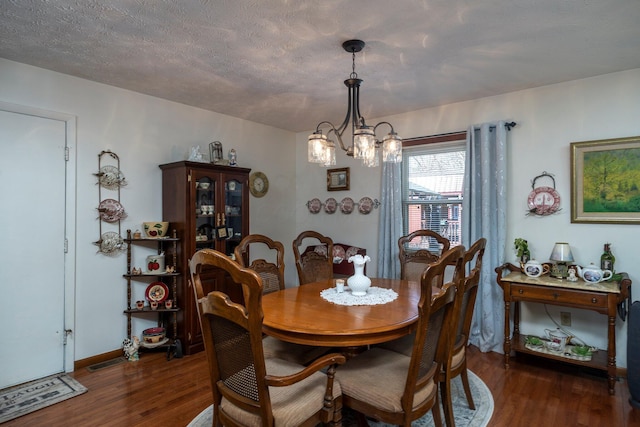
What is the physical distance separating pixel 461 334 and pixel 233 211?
250 cm

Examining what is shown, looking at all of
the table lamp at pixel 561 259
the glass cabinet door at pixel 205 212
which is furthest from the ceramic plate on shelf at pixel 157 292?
the table lamp at pixel 561 259

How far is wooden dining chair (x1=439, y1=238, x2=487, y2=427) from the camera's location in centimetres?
187

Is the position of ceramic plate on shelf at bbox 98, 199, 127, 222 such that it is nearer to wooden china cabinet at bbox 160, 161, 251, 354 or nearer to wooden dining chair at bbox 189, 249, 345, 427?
wooden china cabinet at bbox 160, 161, 251, 354

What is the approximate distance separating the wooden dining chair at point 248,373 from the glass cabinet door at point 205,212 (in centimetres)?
196

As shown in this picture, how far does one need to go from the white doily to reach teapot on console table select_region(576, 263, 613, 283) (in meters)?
1.55

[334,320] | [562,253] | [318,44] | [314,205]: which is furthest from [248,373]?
[314,205]

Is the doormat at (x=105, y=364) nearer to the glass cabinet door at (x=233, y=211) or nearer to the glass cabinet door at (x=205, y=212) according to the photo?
the glass cabinet door at (x=205, y=212)

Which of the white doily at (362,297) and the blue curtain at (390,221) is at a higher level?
the blue curtain at (390,221)

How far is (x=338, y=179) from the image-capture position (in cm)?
460

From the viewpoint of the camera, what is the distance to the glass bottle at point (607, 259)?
283 centimetres

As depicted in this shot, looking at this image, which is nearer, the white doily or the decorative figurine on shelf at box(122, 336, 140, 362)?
the white doily

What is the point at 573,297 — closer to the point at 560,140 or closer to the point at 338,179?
A: the point at 560,140

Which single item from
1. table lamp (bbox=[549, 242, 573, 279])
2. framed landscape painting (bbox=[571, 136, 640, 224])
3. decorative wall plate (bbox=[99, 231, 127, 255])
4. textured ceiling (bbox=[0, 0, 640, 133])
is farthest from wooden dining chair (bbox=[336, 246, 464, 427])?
decorative wall plate (bbox=[99, 231, 127, 255])

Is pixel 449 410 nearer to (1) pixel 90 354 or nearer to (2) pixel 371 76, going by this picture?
(2) pixel 371 76
